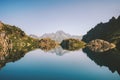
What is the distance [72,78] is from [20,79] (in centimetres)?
1978

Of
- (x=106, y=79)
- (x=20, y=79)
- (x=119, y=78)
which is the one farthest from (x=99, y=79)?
(x=20, y=79)

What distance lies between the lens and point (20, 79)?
81.1 meters

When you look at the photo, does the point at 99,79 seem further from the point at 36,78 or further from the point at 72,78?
the point at 36,78

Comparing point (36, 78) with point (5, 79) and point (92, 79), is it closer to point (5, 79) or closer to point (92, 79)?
point (5, 79)

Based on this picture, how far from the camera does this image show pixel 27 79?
263 feet

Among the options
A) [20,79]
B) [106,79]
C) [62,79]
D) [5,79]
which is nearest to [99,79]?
[106,79]

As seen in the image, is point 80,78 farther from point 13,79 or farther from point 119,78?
point 13,79

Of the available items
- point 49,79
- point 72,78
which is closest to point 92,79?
point 72,78

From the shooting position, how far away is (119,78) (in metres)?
83.2

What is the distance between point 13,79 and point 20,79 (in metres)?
2.64

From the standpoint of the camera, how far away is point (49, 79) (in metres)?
81.6

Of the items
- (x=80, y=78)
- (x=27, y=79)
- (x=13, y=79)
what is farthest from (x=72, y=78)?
(x=13, y=79)

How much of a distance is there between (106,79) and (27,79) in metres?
29.4

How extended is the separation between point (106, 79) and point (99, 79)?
2.57 m
